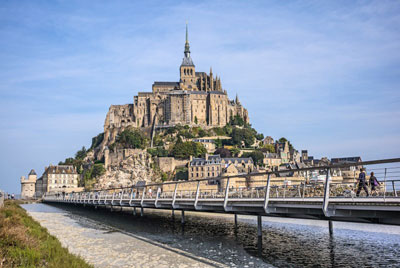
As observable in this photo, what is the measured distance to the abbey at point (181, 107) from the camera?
140 metres

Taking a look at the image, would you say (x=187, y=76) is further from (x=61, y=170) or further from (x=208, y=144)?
(x=61, y=170)

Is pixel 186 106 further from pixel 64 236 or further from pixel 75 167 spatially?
pixel 64 236

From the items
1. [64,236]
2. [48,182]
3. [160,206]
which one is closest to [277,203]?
[160,206]

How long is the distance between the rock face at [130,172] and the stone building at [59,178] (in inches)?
447

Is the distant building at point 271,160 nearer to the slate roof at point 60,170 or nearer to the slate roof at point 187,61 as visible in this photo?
the slate roof at point 60,170

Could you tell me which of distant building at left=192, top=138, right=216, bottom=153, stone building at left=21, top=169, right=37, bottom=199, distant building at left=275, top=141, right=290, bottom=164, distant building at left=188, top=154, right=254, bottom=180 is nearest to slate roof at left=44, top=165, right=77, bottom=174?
stone building at left=21, top=169, right=37, bottom=199

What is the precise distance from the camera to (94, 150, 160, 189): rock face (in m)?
105

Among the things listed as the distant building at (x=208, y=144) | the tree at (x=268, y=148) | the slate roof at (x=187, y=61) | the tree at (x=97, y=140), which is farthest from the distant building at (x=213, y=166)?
the slate roof at (x=187, y=61)

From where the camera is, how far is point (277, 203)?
62.5 ft

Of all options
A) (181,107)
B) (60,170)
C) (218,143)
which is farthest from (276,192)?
(181,107)

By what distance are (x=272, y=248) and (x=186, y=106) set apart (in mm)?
117187

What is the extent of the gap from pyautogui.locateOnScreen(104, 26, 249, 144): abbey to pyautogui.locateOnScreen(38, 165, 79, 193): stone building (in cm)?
2562

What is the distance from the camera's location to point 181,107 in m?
140

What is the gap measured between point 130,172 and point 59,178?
962 inches
